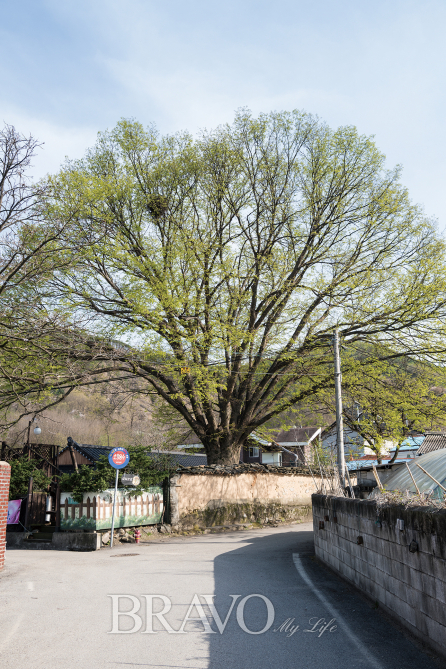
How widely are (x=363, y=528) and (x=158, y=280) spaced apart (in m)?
12.6

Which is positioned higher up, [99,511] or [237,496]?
[237,496]

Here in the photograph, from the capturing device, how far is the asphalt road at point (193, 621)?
16.0 feet

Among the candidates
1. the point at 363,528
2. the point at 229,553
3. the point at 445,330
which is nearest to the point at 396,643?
the point at 363,528

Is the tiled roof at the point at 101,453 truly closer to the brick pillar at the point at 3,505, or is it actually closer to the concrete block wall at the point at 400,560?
the brick pillar at the point at 3,505

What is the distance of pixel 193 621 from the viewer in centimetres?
623

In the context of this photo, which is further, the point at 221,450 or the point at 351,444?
the point at 351,444

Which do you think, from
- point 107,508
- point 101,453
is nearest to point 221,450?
point 101,453

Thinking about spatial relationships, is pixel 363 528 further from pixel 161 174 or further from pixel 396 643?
pixel 161 174

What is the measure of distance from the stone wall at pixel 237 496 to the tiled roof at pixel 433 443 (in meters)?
4.59

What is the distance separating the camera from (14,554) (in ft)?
43.7

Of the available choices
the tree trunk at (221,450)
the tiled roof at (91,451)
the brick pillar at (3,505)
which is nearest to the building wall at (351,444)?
the tree trunk at (221,450)

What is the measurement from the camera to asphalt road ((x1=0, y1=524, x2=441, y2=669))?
4867mm

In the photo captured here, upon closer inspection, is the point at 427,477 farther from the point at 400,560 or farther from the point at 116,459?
the point at 116,459

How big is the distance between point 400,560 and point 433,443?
51.9 ft
